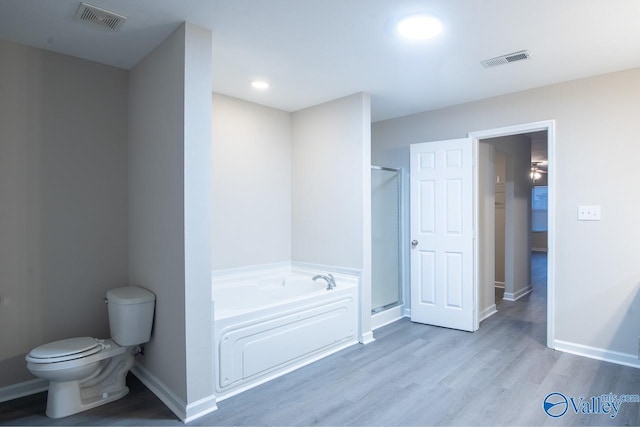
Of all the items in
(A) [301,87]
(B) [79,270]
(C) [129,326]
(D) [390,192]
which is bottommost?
(C) [129,326]

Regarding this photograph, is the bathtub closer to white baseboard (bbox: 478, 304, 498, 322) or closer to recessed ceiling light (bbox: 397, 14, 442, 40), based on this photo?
white baseboard (bbox: 478, 304, 498, 322)

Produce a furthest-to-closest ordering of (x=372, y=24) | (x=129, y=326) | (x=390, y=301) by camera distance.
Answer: (x=390, y=301), (x=129, y=326), (x=372, y=24)

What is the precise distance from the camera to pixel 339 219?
3.57 meters

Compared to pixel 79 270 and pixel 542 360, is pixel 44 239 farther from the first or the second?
pixel 542 360

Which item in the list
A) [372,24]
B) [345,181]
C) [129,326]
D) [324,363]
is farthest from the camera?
[345,181]

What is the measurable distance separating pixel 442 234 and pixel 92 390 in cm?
327

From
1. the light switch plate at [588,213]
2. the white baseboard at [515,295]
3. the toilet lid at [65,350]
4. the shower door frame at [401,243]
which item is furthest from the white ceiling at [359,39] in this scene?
the white baseboard at [515,295]

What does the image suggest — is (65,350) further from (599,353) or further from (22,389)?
(599,353)

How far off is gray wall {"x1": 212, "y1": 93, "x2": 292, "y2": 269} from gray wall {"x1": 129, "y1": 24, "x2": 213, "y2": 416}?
950 mm

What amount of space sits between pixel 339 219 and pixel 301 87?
1.29 m

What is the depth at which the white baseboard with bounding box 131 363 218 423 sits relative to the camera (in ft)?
7.03

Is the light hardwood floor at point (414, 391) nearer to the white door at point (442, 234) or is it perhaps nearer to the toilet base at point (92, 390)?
the toilet base at point (92, 390)

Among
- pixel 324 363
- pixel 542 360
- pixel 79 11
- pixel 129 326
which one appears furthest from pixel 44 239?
pixel 542 360

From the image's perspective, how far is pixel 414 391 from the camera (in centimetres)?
245
